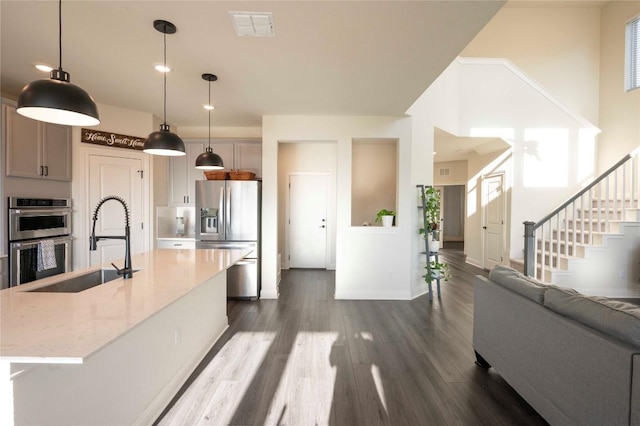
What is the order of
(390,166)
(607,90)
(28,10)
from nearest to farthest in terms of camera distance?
(28,10), (390,166), (607,90)

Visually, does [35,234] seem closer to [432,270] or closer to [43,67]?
[43,67]

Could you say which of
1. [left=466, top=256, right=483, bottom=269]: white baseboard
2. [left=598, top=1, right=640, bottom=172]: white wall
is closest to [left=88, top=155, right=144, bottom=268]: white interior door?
[left=466, top=256, right=483, bottom=269]: white baseboard

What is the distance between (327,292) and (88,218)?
11.5 feet

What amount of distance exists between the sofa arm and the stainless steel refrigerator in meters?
3.85

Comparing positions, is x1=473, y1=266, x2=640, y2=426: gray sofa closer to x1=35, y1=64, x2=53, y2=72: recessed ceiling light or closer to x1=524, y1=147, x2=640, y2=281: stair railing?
x1=524, y1=147, x2=640, y2=281: stair railing

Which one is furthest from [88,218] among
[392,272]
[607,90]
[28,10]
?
[607,90]

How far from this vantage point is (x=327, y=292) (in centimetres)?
467

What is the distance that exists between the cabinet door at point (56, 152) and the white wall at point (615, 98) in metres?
9.03

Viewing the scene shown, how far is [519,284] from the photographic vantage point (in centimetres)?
208

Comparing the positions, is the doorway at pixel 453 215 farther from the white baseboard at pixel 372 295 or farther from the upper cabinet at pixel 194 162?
the upper cabinet at pixel 194 162

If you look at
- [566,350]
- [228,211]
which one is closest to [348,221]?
[228,211]

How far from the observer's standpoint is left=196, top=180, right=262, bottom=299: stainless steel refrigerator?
434 centimetres

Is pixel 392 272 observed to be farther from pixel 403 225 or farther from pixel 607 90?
pixel 607 90

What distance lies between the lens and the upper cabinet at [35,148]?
310 centimetres
